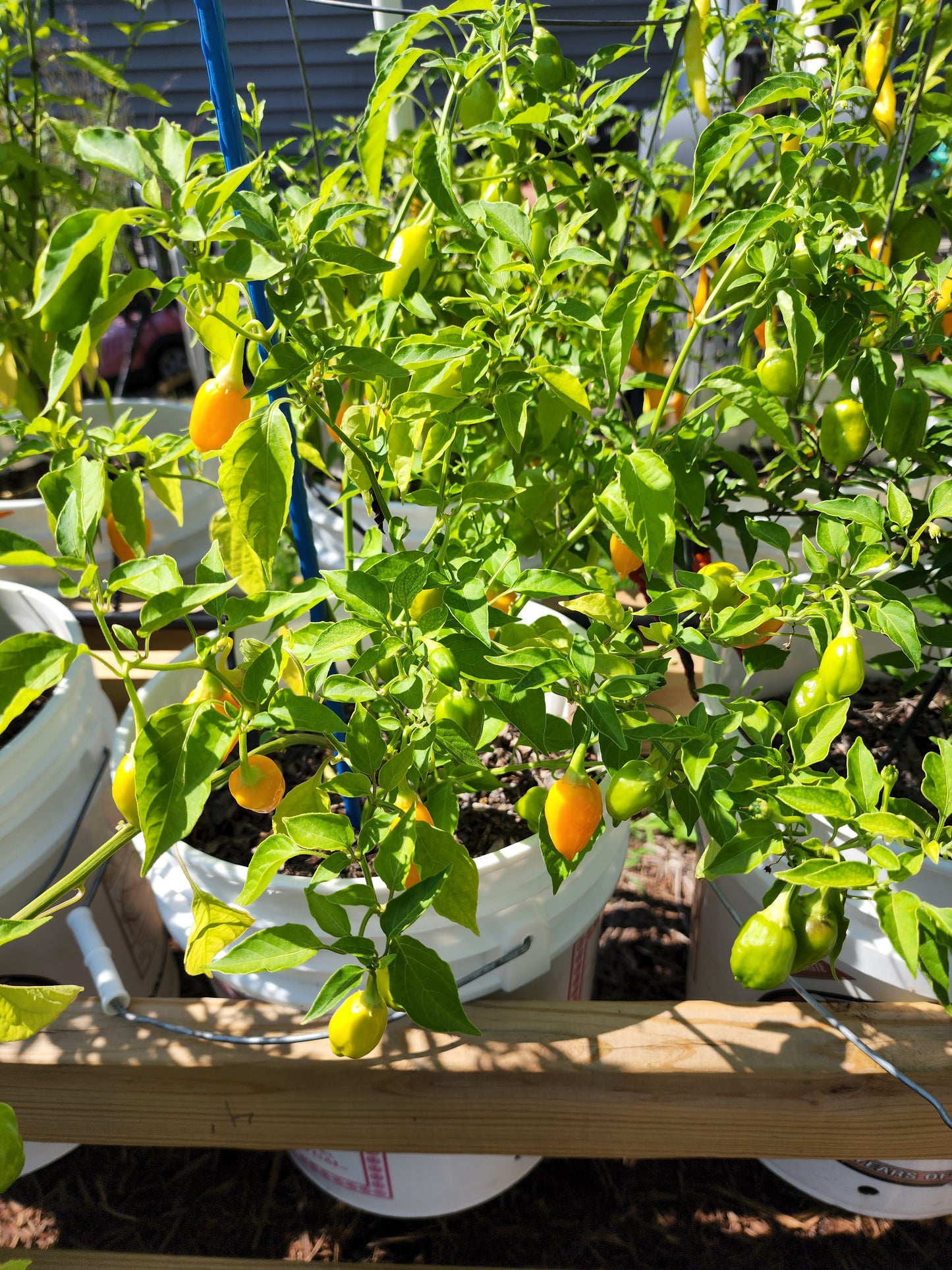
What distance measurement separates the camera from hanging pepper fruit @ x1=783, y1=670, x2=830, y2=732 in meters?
0.50

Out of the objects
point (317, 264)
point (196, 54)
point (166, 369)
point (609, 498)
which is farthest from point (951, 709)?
point (196, 54)

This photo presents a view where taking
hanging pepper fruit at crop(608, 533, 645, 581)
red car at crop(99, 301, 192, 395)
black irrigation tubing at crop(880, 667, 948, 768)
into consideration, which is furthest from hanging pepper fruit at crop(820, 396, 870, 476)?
red car at crop(99, 301, 192, 395)

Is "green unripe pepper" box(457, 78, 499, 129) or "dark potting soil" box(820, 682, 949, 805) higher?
"green unripe pepper" box(457, 78, 499, 129)

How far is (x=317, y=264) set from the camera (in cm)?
50

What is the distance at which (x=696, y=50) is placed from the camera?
2.50 feet

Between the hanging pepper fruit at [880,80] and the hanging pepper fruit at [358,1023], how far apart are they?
0.76 meters

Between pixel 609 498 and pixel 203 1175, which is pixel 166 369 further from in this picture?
pixel 609 498

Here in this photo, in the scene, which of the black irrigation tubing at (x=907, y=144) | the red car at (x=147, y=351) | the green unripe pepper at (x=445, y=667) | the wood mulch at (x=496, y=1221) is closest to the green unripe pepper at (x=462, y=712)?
the green unripe pepper at (x=445, y=667)

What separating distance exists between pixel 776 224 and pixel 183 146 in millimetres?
311

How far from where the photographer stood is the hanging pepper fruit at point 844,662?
1.55 ft

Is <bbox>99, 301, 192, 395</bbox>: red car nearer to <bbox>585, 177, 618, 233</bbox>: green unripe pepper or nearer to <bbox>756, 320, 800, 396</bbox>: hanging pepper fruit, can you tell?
<bbox>585, 177, 618, 233</bbox>: green unripe pepper

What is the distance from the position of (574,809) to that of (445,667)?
106 millimetres

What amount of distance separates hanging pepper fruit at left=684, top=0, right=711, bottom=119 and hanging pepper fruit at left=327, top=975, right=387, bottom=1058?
73cm

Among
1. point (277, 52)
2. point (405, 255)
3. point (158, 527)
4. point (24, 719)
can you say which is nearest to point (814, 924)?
point (405, 255)
